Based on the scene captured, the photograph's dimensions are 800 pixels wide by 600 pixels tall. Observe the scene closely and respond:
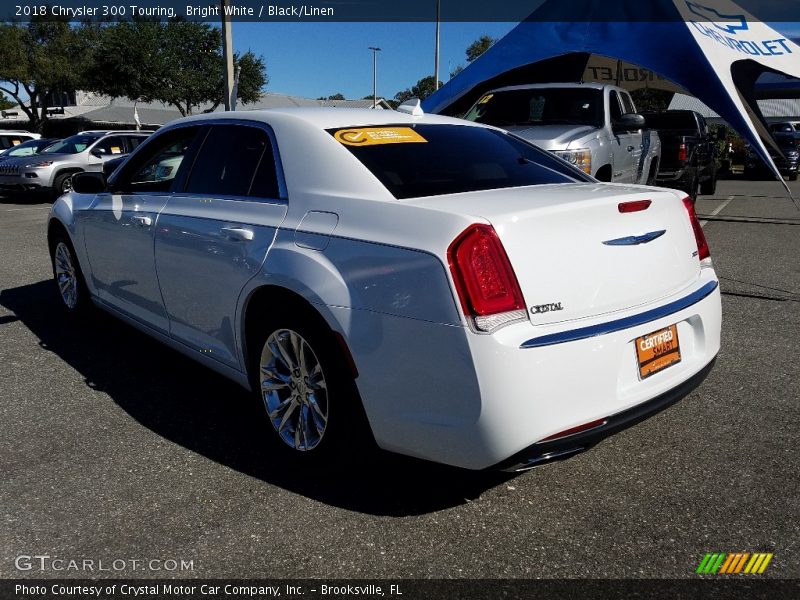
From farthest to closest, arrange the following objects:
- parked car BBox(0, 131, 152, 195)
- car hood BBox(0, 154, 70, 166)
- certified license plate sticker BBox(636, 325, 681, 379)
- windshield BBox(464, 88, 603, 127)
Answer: car hood BBox(0, 154, 70, 166) < parked car BBox(0, 131, 152, 195) < windshield BBox(464, 88, 603, 127) < certified license plate sticker BBox(636, 325, 681, 379)

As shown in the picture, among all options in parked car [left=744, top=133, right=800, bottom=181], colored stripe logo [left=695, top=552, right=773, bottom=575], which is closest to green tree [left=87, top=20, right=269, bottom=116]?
parked car [left=744, top=133, right=800, bottom=181]

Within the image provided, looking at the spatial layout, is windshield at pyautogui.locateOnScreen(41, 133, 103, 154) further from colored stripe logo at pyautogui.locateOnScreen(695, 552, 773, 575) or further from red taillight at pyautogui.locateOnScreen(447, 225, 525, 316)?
colored stripe logo at pyautogui.locateOnScreen(695, 552, 773, 575)

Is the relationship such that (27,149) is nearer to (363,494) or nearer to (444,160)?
(444,160)

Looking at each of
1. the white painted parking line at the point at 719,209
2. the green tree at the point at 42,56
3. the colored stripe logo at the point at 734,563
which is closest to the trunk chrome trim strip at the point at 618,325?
the colored stripe logo at the point at 734,563

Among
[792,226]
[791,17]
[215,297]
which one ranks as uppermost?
[791,17]

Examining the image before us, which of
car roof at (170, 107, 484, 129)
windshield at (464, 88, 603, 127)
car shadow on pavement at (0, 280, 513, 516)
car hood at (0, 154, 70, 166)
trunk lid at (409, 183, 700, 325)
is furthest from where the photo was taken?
car hood at (0, 154, 70, 166)

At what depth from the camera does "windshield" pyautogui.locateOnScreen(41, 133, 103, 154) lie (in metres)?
16.4

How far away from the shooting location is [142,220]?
4.05 metres

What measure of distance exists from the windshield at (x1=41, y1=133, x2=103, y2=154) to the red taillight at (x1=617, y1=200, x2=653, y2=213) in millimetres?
16238

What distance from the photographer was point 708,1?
9117 millimetres

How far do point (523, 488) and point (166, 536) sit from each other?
1453 mm

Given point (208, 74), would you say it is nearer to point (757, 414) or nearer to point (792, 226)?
point (792, 226)

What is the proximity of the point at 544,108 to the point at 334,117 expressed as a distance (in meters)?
6.03

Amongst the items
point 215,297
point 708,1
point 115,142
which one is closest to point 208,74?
point 115,142
